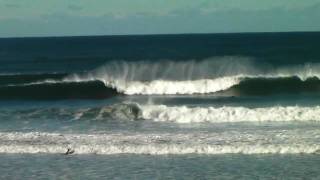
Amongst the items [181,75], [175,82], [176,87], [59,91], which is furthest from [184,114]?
[181,75]

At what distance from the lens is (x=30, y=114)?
70.9 ft

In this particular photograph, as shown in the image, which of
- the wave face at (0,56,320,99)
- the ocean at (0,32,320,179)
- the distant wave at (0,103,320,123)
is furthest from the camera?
the wave face at (0,56,320,99)

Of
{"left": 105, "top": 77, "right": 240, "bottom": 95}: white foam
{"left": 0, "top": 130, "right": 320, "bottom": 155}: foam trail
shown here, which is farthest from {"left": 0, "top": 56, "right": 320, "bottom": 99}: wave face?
{"left": 0, "top": 130, "right": 320, "bottom": 155}: foam trail

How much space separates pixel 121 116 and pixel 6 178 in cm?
866

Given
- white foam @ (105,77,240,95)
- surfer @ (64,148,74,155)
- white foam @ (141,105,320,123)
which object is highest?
white foam @ (105,77,240,95)

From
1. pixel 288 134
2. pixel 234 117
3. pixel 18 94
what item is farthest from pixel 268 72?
pixel 288 134

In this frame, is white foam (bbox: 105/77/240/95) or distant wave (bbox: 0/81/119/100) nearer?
white foam (bbox: 105/77/240/95)

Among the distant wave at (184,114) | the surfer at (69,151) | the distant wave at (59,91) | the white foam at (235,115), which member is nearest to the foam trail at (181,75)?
the distant wave at (59,91)

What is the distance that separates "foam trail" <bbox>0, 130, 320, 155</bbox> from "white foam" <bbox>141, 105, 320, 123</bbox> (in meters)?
2.76

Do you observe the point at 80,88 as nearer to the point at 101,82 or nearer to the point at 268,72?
the point at 101,82

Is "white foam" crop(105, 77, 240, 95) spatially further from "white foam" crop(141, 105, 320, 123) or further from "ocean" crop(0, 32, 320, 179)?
"white foam" crop(141, 105, 320, 123)

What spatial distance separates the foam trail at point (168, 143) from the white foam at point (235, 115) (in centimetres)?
276

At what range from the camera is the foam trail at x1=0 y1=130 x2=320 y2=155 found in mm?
13758

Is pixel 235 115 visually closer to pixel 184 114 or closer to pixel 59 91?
pixel 184 114
